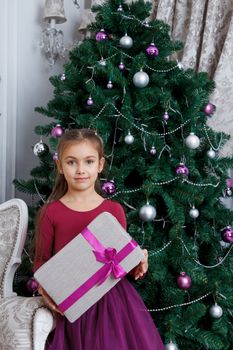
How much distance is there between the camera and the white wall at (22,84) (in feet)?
8.50

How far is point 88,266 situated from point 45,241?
0.70 ft

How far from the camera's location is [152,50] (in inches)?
68.1

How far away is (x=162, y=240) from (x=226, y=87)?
86 cm

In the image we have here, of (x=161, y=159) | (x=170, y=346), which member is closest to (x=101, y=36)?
Answer: (x=161, y=159)

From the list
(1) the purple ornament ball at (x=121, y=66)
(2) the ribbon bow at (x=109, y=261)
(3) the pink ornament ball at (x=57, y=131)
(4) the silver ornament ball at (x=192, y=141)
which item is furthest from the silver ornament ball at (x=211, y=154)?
(2) the ribbon bow at (x=109, y=261)

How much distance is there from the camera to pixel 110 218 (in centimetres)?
129

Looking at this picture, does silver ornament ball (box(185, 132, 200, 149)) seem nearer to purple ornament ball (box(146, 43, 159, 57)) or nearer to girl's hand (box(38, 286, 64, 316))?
purple ornament ball (box(146, 43, 159, 57))

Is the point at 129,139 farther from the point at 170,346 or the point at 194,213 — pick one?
the point at 170,346

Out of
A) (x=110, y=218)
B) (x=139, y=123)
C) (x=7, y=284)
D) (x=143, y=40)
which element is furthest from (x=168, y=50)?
(x=7, y=284)

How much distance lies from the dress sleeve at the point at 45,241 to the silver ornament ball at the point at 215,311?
65 centimetres

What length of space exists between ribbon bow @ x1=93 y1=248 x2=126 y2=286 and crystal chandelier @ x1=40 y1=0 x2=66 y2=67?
5.18ft

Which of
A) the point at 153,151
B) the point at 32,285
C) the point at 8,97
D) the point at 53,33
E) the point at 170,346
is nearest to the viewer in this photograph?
the point at 170,346

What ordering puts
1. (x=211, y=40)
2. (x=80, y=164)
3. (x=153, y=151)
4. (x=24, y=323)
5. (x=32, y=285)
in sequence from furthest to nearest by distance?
1. (x=211, y=40)
2. (x=32, y=285)
3. (x=153, y=151)
4. (x=80, y=164)
5. (x=24, y=323)

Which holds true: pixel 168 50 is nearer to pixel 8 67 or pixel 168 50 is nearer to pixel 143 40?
pixel 143 40
